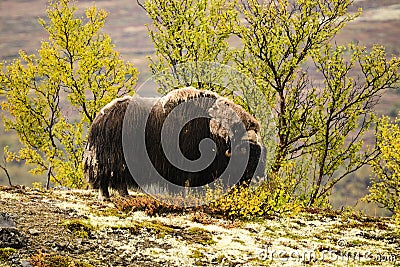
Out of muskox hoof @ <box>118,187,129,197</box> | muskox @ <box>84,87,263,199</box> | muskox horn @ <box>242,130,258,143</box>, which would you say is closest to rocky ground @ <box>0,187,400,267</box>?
muskox hoof @ <box>118,187,129,197</box>

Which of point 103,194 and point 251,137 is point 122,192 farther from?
point 251,137

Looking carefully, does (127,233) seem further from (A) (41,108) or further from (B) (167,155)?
(A) (41,108)

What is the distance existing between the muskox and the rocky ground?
49.2 inches

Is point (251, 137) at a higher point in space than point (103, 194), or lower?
higher

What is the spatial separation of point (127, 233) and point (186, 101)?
5698 mm

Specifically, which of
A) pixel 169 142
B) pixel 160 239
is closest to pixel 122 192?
pixel 169 142

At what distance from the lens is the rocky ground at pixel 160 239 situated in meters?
10.2

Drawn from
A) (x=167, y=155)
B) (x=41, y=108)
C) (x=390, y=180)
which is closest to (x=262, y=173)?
(x=167, y=155)

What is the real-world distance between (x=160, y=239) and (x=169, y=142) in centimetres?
475

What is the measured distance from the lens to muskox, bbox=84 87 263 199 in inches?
631

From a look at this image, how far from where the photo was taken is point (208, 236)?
43.3 ft

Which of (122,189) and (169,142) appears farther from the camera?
(122,189)

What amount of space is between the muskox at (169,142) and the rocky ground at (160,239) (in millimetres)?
1249

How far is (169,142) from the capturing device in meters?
16.3
